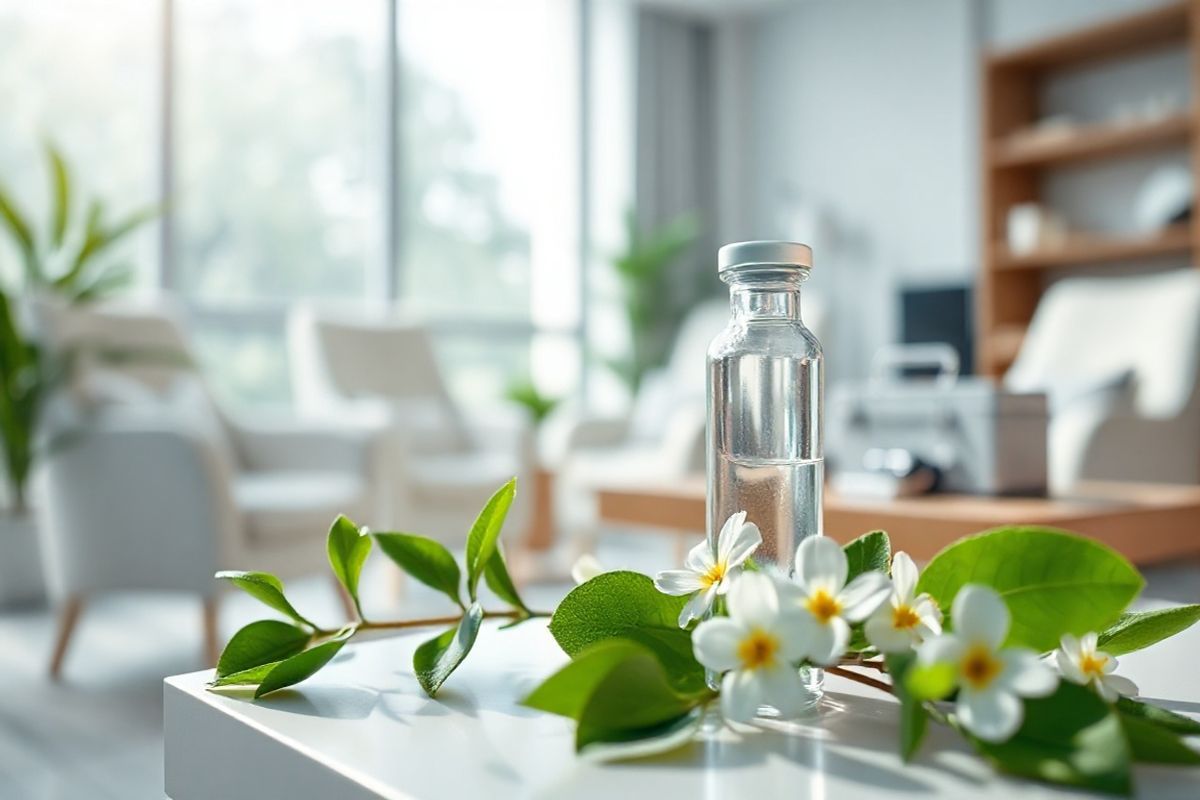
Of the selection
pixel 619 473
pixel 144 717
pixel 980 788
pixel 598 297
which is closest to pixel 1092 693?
pixel 980 788

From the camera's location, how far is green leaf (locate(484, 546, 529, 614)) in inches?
23.1

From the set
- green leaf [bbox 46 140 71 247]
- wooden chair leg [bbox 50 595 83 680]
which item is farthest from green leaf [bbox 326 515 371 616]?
green leaf [bbox 46 140 71 247]

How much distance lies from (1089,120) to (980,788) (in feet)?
16.4

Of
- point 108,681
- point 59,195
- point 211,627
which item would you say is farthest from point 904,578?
point 59,195

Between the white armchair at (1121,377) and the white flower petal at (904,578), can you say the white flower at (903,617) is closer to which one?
the white flower petal at (904,578)

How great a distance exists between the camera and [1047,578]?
479 mm

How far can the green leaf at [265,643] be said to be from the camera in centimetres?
58

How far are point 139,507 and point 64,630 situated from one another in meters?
0.34

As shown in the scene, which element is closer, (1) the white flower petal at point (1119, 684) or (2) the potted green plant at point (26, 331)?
(1) the white flower petal at point (1119, 684)

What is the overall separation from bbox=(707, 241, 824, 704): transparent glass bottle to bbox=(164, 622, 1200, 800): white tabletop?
0.33ft

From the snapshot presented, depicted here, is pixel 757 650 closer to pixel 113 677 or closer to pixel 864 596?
pixel 864 596

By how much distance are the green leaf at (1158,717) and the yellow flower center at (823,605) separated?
138 mm

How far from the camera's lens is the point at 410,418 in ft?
12.4

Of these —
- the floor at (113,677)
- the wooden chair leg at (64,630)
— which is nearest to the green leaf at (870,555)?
the floor at (113,677)
